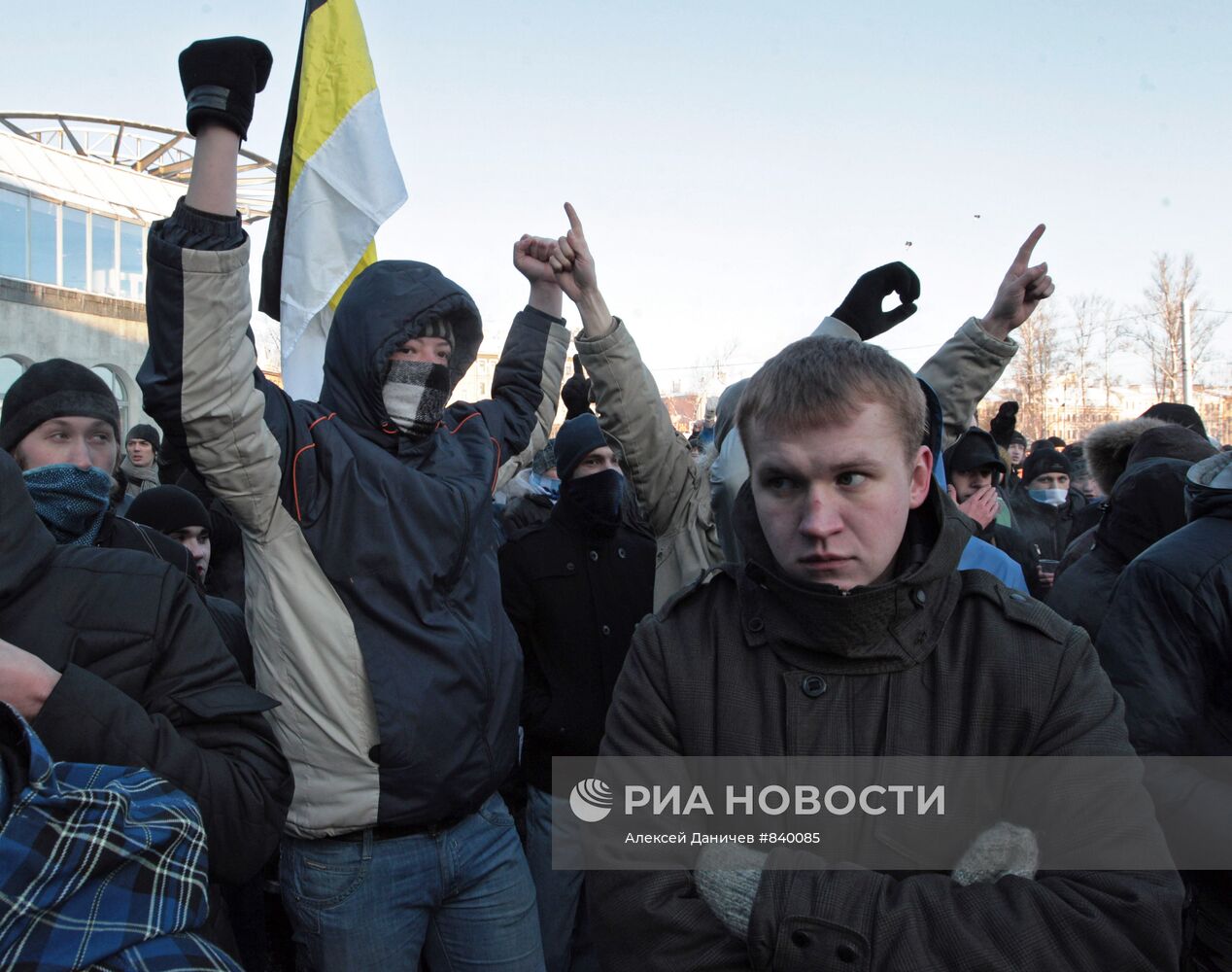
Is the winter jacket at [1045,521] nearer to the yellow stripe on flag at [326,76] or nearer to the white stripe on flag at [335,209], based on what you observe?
the white stripe on flag at [335,209]

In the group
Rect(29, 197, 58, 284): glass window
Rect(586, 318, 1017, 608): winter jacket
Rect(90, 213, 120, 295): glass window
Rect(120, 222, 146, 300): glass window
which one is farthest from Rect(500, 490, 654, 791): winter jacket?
Rect(120, 222, 146, 300): glass window

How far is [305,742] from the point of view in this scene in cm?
238

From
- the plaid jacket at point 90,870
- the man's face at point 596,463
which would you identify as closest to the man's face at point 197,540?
the man's face at point 596,463

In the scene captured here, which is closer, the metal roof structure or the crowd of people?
the crowd of people

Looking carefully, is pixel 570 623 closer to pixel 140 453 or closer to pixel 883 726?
pixel 883 726

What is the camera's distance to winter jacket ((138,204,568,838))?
6.72 feet

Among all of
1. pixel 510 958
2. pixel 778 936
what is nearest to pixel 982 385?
pixel 778 936

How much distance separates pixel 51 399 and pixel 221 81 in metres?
1.53

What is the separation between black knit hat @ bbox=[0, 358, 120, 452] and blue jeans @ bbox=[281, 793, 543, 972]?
156 centimetres

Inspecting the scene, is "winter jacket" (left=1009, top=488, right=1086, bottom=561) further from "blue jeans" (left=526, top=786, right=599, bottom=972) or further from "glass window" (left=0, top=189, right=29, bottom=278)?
"glass window" (left=0, top=189, right=29, bottom=278)

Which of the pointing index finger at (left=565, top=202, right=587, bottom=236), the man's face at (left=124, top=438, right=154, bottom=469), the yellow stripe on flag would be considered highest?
the yellow stripe on flag

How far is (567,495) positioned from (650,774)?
7.40ft

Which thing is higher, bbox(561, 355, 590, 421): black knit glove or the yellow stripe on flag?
the yellow stripe on flag

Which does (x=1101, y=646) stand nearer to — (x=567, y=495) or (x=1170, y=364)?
(x=567, y=495)
